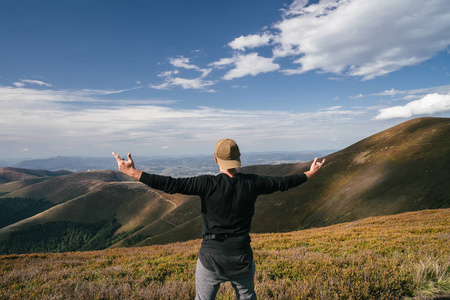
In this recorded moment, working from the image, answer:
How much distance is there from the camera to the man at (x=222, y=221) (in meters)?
3.19

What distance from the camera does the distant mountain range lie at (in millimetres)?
44531

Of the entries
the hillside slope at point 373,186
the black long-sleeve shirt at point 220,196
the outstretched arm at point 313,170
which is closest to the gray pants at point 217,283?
the black long-sleeve shirt at point 220,196

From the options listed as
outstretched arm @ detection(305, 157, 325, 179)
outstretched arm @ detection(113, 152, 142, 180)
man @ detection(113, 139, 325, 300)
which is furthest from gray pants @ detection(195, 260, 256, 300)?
outstretched arm @ detection(305, 157, 325, 179)

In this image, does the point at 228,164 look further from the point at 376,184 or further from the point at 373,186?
the point at 376,184

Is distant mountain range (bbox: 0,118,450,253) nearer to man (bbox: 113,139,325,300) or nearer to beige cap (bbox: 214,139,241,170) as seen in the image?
man (bbox: 113,139,325,300)

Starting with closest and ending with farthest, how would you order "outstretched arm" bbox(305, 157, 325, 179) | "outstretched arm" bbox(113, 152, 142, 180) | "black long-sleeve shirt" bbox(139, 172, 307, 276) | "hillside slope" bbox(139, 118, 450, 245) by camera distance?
"black long-sleeve shirt" bbox(139, 172, 307, 276), "outstretched arm" bbox(113, 152, 142, 180), "outstretched arm" bbox(305, 157, 325, 179), "hillside slope" bbox(139, 118, 450, 245)

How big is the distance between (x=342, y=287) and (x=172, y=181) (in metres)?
4.90

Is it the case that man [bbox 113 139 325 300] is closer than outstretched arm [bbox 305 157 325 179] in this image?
Yes

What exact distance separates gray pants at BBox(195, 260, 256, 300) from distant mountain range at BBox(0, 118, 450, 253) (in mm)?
41954

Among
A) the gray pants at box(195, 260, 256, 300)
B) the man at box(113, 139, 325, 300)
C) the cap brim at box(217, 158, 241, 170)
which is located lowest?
the gray pants at box(195, 260, 256, 300)

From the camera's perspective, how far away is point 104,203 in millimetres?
177375

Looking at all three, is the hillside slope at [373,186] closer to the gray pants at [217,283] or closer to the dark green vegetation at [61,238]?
the gray pants at [217,283]

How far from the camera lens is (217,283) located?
3.32 m

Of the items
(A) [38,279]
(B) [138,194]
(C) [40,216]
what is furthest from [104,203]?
(A) [38,279]
